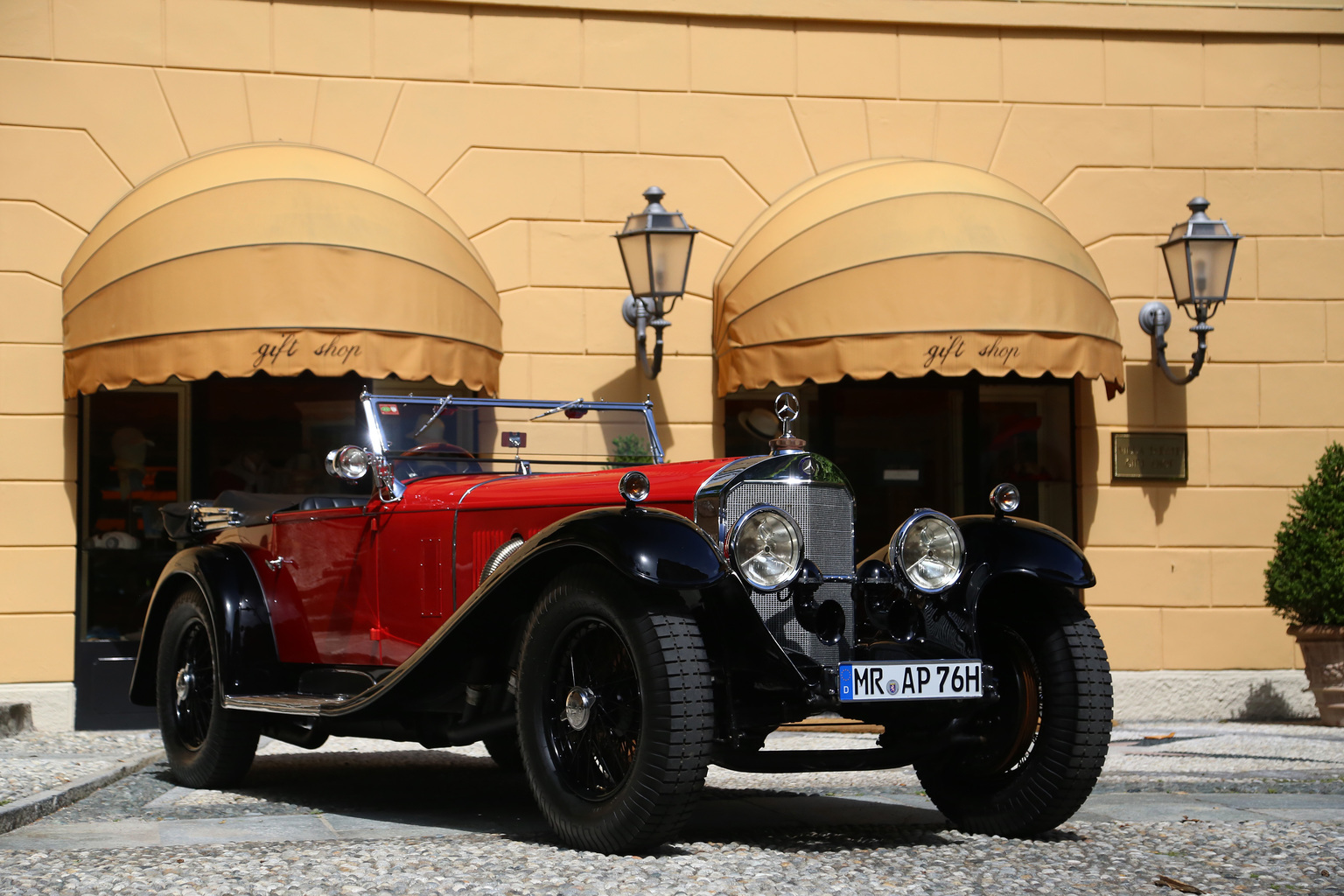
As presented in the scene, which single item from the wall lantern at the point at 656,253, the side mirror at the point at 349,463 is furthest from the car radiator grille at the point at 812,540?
the wall lantern at the point at 656,253

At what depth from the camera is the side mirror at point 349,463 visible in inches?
219

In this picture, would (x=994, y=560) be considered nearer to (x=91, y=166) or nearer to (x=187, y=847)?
(x=187, y=847)

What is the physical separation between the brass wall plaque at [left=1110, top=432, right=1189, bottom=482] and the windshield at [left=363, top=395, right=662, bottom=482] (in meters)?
4.60

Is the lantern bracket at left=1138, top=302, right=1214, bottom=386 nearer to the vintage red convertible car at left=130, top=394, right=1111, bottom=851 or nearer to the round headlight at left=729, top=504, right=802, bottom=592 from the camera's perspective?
the vintage red convertible car at left=130, top=394, right=1111, bottom=851

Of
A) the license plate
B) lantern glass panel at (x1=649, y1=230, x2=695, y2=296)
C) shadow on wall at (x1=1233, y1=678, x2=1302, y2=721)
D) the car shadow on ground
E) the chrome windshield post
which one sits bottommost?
shadow on wall at (x1=1233, y1=678, x2=1302, y2=721)

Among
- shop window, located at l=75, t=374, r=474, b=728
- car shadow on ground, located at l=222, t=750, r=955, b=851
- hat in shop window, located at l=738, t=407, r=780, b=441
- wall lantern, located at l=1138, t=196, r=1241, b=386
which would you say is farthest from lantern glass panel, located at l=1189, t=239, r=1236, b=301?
shop window, located at l=75, t=374, r=474, b=728

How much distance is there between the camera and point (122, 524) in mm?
9016

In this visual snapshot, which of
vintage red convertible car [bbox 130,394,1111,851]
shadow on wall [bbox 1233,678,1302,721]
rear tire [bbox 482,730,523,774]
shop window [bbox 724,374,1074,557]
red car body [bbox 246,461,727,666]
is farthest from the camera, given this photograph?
shop window [bbox 724,374,1074,557]

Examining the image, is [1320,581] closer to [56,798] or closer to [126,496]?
[56,798]

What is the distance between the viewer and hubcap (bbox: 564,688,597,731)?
14.0 ft

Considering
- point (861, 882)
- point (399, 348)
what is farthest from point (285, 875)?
point (399, 348)

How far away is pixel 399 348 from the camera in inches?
317

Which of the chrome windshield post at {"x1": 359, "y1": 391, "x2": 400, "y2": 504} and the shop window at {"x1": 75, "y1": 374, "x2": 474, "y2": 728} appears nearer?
the chrome windshield post at {"x1": 359, "y1": 391, "x2": 400, "y2": 504}

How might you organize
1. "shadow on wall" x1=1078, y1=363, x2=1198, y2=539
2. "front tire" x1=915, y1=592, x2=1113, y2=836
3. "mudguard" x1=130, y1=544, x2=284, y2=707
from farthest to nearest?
"shadow on wall" x1=1078, y1=363, x2=1198, y2=539 < "mudguard" x1=130, y1=544, x2=284, y2=707 < "front tire" x1=915, y1=592, x2=1113, y2=836
